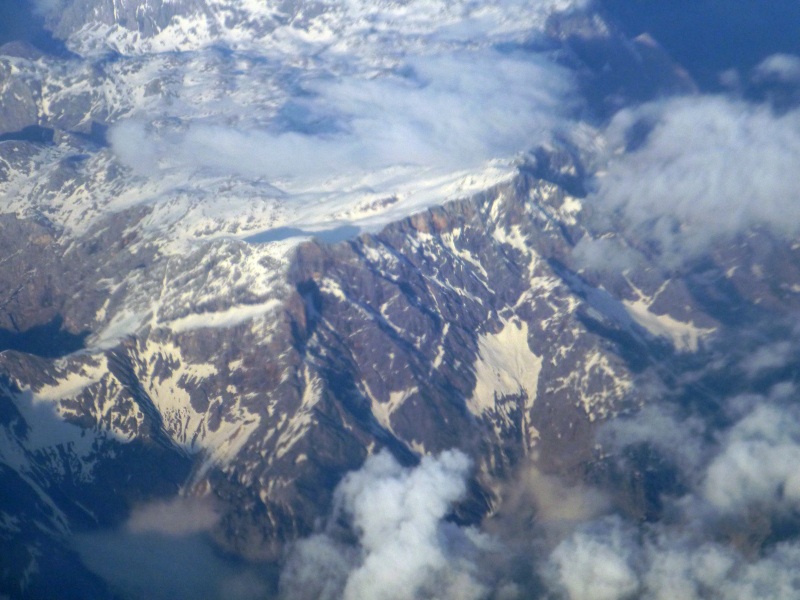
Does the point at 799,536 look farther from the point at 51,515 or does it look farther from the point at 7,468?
the point at 7,468

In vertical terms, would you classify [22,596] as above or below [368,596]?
above

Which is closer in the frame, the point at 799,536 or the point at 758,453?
the point at 799,536

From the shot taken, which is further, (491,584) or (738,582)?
(491,584)

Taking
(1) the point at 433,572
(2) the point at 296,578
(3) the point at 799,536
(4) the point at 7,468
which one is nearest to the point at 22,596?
(4) the point at 7,468

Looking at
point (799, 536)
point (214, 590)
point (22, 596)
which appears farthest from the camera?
point (214, 590)

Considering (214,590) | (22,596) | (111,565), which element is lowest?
(214,590)

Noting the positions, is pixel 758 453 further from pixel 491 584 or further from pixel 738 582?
pixel 491 584

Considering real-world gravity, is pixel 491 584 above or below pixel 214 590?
below

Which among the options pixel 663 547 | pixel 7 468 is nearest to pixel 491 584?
pixel 663 547

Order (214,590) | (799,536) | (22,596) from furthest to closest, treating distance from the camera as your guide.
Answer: (214,590) < (799,536) < (22,596)
